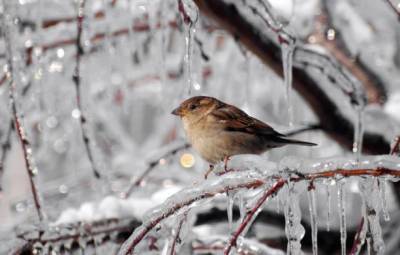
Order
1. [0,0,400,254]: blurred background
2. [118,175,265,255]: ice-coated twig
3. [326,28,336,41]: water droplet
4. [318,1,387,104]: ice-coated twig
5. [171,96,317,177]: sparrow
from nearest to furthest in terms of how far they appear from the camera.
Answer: [118,175,265,255]: ice-coated twig, [0,0,400,254]: blurred background, [171,96,317,177]: sparrow, [318,1,387,104]: ice-coated twig, [326,28,336,41]: water droplet

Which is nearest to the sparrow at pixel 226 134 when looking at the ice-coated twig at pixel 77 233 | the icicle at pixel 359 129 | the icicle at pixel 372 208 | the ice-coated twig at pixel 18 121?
the icicle at pixel 359 129

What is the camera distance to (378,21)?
3725mm

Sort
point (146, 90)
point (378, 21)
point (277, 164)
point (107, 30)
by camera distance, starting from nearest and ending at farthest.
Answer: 1. point (277, 164)
2. point (107, 30)
3. point (378, 21)
4. point (146, 90)

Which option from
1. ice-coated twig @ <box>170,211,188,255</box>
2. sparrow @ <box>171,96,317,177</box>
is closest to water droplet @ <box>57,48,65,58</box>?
sparrow @ <box>171,96,317,177</box>

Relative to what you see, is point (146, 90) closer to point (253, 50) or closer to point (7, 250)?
point (253, 50)

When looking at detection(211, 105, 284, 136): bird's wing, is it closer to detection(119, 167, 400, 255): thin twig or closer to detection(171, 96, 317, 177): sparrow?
detection(171, 96, 317, 177): sparrow

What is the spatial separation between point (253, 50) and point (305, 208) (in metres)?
0.96

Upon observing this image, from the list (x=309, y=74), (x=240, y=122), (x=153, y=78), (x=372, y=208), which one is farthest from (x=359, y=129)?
(x=153, y=78)

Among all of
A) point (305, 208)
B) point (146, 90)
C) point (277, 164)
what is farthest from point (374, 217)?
point (146, 90)

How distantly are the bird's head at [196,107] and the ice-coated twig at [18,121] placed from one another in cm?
75

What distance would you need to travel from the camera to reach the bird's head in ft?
8.33

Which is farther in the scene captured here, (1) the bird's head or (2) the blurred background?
(1) the bird's head

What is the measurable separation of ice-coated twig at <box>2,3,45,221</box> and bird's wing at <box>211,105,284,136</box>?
0.81m

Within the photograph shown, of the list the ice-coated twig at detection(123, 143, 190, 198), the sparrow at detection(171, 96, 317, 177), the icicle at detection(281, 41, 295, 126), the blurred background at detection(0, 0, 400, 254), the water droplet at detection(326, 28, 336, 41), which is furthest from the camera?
the water droplet at detection(326, 28, 336, 41)
